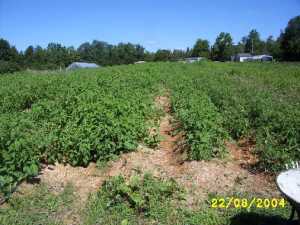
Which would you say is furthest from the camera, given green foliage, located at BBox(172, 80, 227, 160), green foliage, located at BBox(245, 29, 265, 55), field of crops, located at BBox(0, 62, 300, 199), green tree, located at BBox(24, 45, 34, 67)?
green foliage, located at BBox(245, 29, 265, 55)

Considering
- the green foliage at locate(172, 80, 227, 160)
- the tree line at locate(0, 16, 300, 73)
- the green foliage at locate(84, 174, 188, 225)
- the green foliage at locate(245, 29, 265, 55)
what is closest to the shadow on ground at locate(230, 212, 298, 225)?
the green foliage at locate(84, 174, 188, 225)

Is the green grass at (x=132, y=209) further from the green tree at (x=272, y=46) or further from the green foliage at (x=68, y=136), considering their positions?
the green tree at (x=272, y=46)

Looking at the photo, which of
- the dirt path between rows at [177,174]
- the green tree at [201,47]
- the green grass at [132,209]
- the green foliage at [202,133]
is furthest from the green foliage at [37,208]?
the green tree at [201,47]

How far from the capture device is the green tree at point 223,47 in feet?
234

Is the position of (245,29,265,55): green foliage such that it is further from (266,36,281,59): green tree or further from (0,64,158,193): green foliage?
(0,64,158,193): green foliage

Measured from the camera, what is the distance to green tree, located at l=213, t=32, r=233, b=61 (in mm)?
71375

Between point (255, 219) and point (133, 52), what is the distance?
3104 inches

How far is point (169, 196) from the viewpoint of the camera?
4625 mm

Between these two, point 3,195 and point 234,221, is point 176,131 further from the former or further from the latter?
point 3,195

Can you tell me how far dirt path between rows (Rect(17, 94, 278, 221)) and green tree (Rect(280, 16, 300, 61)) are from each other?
174ft

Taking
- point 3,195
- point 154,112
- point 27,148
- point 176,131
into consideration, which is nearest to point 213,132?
point 176,131

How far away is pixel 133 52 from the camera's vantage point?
81.4 metres

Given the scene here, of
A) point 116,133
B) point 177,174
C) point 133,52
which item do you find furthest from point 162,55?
point 177,174

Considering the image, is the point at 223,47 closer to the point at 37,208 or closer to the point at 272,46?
the point at 272,46
